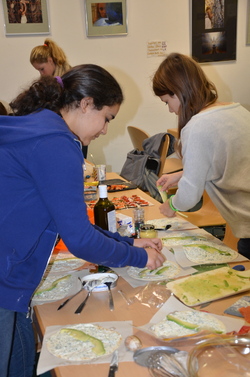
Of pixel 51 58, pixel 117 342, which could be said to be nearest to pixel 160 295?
pixel 117 342

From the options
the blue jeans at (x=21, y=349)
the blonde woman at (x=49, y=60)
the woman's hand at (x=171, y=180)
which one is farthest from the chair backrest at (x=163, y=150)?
the blue jeans at (x=21, y=349)

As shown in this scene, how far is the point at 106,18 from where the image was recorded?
4637mm

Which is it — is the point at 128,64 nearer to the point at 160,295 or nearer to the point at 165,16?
the point at 165,16

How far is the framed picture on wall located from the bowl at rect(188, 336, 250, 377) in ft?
14.9

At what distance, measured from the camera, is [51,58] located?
12.3 feet

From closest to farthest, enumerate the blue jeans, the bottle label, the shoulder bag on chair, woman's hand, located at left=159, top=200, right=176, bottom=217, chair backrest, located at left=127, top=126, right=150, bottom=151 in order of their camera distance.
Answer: the blue jeans < the bottle label < woman's hand, located at left=159, top=200, right=176, bottom=217 < the shoulder bag on chair < chair backrest, located at left=127, top=126, right=150, bottom=151

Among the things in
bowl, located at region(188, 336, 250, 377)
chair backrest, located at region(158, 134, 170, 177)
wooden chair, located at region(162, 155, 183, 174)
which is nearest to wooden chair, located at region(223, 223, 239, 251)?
bowl, located at region(188, 336, 250, 377)

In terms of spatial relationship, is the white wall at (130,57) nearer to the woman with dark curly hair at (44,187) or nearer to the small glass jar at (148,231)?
the small glass jar at (148,231)

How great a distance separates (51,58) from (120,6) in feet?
4.47

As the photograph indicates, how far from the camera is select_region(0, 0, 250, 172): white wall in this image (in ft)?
14.9

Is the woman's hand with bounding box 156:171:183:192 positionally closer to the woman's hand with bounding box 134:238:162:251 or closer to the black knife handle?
the woman's hand with bounding box 134:238:162:251

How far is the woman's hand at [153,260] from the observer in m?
1.33

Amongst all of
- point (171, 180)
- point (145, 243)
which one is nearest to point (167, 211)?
point (171, 180)

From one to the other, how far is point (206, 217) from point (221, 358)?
1.73m
